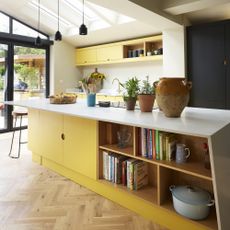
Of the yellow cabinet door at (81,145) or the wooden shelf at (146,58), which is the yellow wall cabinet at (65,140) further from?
the wooden shelf at (146,58)

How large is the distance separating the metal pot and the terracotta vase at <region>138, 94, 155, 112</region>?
2.81ft

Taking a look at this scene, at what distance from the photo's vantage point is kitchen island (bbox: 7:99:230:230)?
61.4 inches

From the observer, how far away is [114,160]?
7.63 feet

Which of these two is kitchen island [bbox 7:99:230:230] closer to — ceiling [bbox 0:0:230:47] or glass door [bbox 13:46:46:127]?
ceiling [bbox 0:0:230:47]

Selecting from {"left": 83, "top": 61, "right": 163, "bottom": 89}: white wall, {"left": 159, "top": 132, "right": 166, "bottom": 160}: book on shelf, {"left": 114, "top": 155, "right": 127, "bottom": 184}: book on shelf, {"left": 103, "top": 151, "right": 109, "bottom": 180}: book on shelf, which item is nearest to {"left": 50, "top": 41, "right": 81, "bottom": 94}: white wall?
{"left": 83, "top": 61, "right": 163, "bottom": 89}: white wall

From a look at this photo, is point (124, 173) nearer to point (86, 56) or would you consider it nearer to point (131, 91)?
point (131, 91)

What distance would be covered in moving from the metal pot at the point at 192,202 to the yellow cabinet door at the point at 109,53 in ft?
15.5

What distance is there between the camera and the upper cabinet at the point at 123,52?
556 cm

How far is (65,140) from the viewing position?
2838 mm

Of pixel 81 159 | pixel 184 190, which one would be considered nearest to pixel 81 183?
pixel 81 159

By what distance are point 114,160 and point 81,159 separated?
0.46 m

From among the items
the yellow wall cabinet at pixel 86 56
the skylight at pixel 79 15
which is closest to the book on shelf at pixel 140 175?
the skylight at pixel 79 15

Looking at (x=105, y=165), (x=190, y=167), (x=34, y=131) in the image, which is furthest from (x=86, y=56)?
(x=190, y=167)

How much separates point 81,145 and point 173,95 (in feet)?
3.76
